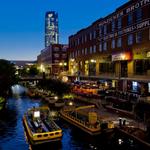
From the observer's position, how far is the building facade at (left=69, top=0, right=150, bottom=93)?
212ft

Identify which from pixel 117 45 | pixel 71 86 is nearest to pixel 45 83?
pixel 71 86

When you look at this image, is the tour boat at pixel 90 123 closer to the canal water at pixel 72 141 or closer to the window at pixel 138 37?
the canal water at pixel 72 141

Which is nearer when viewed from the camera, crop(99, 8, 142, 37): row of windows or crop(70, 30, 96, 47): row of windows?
crop(99, 8, 142, 37): row of windows

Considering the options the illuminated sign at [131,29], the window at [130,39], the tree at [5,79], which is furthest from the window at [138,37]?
the tree at [5,79]

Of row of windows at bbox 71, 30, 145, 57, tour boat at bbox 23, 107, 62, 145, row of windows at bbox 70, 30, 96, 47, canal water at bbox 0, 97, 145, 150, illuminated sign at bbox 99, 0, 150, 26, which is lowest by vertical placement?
canal water at bbox 0, 97, 145, 150

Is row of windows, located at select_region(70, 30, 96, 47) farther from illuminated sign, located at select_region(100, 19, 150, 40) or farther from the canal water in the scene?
the canal water

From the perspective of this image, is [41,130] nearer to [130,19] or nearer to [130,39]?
[130,39]

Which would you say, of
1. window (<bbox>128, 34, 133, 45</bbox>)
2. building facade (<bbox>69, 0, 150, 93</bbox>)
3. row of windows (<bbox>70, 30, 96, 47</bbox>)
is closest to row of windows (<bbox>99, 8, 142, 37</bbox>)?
building facade (<bbox>69, 0, 150, 93</bbox>)

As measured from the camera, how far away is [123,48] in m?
73.7

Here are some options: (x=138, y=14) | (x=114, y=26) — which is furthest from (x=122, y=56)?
(x=114, y=26)

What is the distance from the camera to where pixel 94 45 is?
93.5 metres

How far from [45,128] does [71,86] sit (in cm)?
4741

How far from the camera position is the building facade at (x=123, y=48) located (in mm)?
64625

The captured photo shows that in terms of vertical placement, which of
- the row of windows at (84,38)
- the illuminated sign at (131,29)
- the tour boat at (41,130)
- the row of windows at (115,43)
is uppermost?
the row of windows at (84,38)
